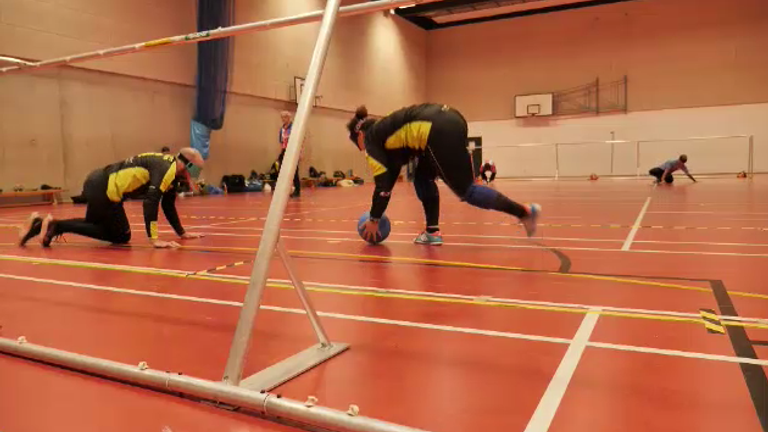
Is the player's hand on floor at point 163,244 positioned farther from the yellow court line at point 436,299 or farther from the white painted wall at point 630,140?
the white painted wall at point 630,140

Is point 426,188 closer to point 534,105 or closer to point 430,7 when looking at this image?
point 430,7

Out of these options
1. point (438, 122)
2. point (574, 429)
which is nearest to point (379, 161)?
point (438, 122)

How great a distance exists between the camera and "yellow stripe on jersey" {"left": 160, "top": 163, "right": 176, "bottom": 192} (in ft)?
16.7

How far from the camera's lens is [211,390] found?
71.7 inches

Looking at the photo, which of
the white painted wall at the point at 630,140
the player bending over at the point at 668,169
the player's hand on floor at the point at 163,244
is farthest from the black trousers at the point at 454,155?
the white painted wall at the point at 630,140

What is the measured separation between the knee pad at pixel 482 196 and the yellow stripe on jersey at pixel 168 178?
261 cm

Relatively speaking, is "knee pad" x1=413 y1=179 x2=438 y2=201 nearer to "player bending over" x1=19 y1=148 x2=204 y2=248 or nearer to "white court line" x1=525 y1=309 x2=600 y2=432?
"player bending over" x1=19 y1=148 x2=204 y2=248

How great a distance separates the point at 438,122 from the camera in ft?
15.1

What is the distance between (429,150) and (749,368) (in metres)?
3.00

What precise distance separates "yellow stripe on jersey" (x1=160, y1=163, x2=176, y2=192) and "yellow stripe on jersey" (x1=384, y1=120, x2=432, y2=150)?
6.40 ft

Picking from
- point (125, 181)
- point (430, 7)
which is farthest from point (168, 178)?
point (430, 7)

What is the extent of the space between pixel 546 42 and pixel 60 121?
20.0m

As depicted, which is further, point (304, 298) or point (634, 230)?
point (634, 230)

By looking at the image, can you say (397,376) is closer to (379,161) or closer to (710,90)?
(379,161)
